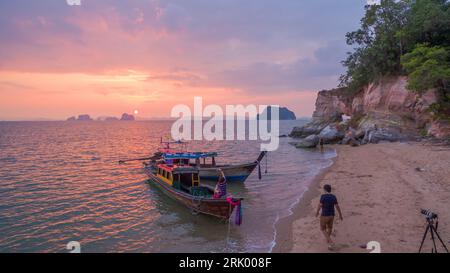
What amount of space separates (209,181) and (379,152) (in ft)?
60.9

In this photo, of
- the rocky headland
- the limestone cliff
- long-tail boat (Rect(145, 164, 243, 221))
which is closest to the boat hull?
long-tail boat (Rect(145, 164, 243, 221))

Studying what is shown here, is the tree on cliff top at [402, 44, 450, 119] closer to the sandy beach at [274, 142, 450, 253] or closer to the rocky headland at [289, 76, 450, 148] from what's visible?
the rocky headland at [289, 76, 450, 148]

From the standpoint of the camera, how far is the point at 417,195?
15.3m

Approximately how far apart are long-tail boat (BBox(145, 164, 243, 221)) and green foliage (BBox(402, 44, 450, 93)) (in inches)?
1057

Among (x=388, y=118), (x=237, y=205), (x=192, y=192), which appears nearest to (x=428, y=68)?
(x=388, y=118)

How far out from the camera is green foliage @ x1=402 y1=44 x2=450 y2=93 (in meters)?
31.2

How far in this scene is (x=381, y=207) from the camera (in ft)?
47.1

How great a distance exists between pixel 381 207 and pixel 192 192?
10.1 meters

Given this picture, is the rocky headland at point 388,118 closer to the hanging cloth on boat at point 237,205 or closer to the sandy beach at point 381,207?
the sandy beach at point 381,207

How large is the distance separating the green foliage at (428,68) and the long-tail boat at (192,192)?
26.9 meters

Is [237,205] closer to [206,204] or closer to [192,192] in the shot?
[206,204]

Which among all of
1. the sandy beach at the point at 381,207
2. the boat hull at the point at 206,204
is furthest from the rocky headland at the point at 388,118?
the boat hull at the point at 206,204

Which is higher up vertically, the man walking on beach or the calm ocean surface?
the man walking on beach
